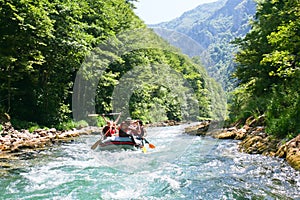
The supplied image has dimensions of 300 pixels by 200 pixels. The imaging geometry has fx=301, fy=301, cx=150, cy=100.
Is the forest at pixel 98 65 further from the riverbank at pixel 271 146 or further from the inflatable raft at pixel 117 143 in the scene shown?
the inflatable raft at pixel 117 143

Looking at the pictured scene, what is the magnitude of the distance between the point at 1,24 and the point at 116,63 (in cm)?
1450

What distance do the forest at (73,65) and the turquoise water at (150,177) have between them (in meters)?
7.26

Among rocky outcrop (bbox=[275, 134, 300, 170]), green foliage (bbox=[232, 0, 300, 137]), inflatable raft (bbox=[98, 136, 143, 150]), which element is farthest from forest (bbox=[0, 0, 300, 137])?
inflatable raft (bbox=[98, 136, 143, 150])

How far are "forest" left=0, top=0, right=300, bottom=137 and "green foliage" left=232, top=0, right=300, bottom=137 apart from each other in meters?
0.04

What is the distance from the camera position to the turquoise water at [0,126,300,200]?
20.5 ft

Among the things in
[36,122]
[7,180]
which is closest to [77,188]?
[7,180]

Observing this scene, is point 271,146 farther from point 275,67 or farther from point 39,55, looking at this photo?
point 39,55

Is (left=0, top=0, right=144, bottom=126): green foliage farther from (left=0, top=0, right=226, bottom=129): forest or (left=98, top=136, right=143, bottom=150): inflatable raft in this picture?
(left=98, top=136, right=143, bottom=150): inflatable raft

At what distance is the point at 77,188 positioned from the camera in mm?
6738

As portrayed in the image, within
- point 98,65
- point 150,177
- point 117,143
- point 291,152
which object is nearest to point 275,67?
point 291,152

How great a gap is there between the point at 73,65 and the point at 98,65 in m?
4.33

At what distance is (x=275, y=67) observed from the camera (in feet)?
53.6

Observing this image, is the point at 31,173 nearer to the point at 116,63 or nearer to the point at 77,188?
the point at 77,188

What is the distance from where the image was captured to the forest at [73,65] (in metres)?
15.4
